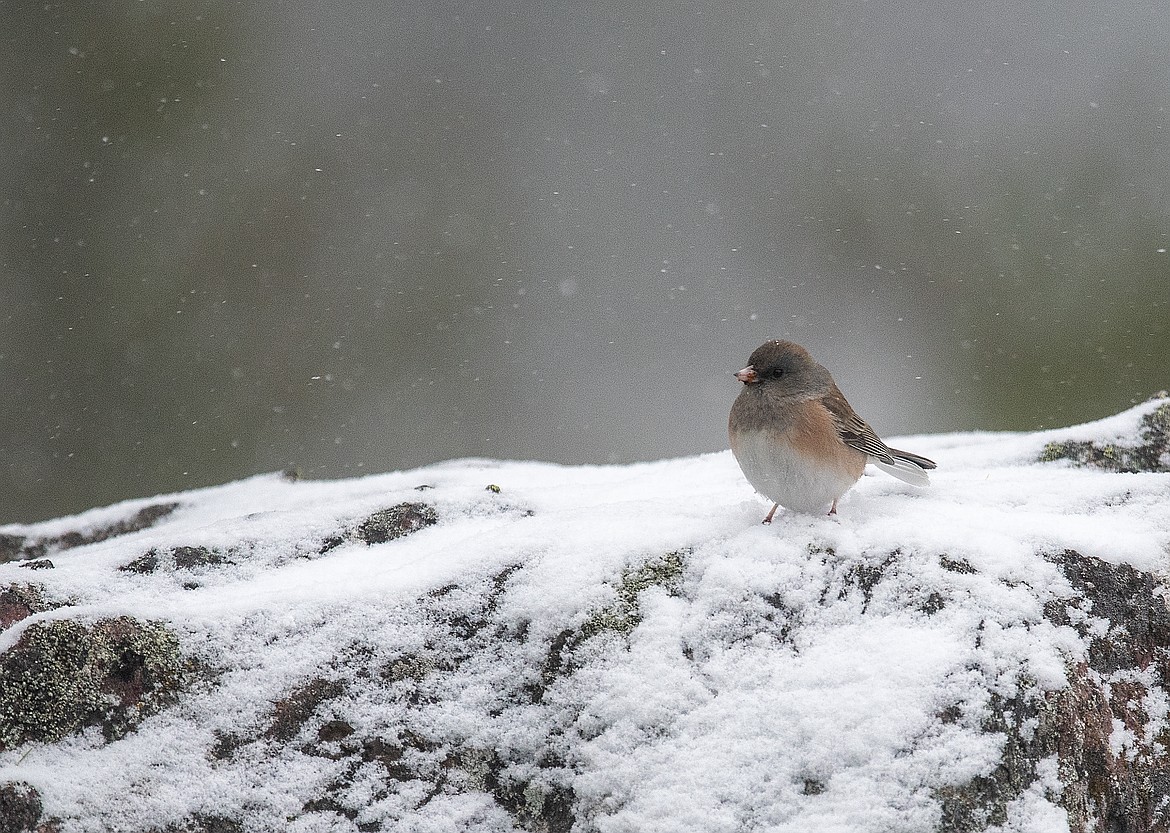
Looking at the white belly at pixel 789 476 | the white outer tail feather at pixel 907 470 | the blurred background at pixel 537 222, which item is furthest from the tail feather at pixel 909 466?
the blurred background at pixel 537 222

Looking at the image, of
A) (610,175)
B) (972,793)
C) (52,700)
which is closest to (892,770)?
(972,793)

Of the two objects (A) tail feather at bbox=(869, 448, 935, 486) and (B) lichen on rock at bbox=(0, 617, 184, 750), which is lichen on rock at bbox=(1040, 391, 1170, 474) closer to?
(A) tail feather at bbox=(869, 448, 935, 486)

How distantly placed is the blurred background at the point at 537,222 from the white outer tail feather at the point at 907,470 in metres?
3.94

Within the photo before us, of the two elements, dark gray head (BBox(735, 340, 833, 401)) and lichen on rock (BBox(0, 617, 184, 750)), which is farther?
dark gray head (BBox(735, 340, 833, 401))

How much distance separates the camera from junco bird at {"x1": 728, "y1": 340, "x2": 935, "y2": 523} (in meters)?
2.42

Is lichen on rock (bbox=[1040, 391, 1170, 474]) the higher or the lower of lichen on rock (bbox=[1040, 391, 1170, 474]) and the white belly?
the lower

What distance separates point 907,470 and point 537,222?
622 centimetres

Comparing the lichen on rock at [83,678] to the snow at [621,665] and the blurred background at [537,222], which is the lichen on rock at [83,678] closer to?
the snow at [621,665]

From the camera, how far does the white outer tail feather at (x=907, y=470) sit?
8.82ft

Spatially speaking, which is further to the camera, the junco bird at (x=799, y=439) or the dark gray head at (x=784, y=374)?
the dark gray head at (x=784, y=374)

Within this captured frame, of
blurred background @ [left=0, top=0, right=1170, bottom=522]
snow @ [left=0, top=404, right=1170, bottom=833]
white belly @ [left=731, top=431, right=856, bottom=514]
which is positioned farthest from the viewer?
blurred background @ [left=0, top=0, right=1170, bottom=522]

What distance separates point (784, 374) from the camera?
8.64ft

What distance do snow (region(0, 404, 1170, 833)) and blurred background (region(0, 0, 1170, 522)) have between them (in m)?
4.65

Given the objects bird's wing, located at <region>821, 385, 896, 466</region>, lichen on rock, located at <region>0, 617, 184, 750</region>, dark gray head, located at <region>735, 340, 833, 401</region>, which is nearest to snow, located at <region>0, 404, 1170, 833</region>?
lichen on rock, located at <region>0, 617, 184, 750</region>
